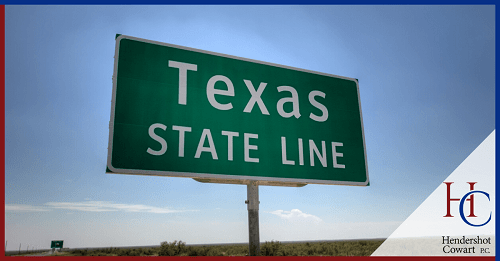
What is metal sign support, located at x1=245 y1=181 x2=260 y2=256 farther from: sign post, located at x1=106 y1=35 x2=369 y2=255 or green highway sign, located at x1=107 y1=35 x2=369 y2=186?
green highway sign, located at x1=107 y1=35 x2=369 y2=186

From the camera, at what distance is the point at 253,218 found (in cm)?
363

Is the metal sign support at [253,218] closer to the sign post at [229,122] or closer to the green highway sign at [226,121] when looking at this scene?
the sign post at [229,122]

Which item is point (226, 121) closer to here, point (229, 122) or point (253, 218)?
point (229, 122)

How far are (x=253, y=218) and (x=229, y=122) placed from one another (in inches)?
42.8

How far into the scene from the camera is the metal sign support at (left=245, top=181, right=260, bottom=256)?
3516mm

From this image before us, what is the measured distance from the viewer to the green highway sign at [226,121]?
3684 mm

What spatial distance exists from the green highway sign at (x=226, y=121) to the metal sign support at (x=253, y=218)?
4.8 inches

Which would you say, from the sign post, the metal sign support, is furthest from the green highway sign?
the metal sign support

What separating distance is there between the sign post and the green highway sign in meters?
0.01

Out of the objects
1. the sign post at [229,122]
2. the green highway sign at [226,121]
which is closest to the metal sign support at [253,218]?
the sign post at [229,122]

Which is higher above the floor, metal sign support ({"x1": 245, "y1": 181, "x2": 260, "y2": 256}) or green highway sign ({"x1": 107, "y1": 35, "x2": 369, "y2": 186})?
green highway sign ({"x1": 107, "y1": 35, "x2": 369, "y2": 186})

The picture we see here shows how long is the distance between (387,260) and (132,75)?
3.04m

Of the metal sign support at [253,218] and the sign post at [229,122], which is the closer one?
the metal sign support at [253,218]

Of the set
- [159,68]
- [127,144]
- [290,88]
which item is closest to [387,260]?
[290,88]
